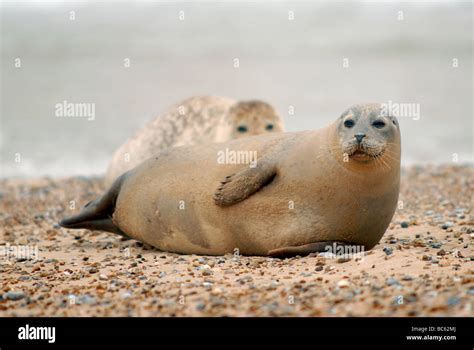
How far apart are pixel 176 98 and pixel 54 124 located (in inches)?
149

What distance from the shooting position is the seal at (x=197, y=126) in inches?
326

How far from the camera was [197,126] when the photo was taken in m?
8.89

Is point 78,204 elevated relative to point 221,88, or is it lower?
lower

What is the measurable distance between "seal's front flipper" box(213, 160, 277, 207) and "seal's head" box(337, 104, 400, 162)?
22.5 inches

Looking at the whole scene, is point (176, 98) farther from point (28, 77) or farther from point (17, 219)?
point (17, 219)

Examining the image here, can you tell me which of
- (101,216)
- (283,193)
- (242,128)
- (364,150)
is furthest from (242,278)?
(242,128)

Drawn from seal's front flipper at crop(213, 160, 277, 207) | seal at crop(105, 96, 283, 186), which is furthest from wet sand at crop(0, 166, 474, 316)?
seal at crop(105, 96, 283, 186)

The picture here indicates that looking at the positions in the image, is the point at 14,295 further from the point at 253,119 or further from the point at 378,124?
the point at 253,119

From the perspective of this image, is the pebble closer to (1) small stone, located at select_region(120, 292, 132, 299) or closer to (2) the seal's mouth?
(2) the seal's mouth

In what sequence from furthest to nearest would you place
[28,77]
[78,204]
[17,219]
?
[28,77], [78,204], [17,219]

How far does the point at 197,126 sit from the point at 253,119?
0.86 m
